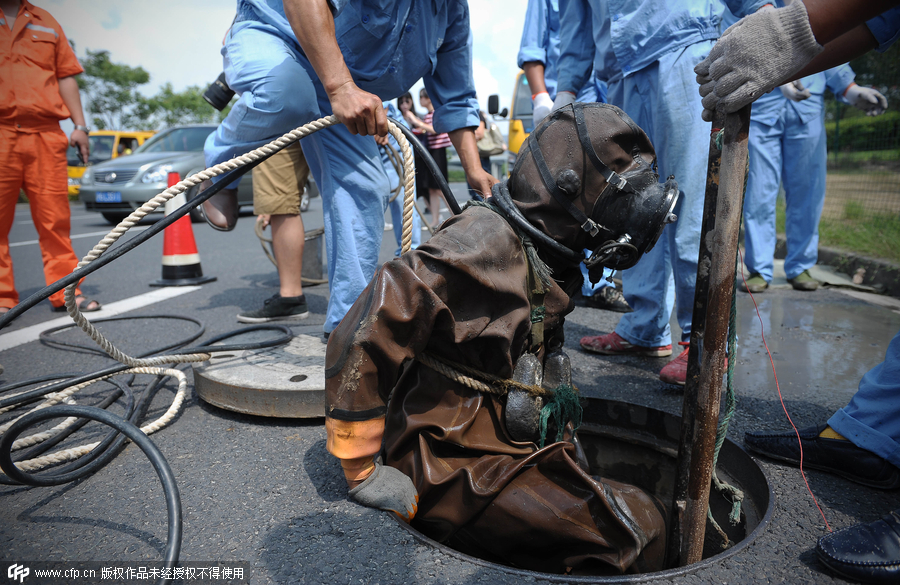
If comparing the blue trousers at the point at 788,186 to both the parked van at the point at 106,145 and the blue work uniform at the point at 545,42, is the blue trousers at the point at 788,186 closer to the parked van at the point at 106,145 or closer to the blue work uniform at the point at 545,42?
the blue work uniform at the point at 545,42

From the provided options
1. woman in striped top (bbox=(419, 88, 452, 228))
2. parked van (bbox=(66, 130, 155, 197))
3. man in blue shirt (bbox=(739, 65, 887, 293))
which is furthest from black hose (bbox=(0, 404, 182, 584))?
parked van (bbox=(66, 130, 155, 197))

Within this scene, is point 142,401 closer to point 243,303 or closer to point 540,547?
point 540,547

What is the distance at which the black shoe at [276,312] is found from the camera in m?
3.53

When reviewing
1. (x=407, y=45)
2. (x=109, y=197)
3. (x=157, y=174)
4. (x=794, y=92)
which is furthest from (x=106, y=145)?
(x=794, y=92)

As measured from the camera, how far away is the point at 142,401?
2150 mm

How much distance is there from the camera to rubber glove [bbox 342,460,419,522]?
56.0 inches

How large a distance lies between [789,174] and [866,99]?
72 cm

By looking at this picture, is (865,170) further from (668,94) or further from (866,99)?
(668,94)

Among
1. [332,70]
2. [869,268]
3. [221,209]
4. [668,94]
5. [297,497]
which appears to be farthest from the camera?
[869,268]

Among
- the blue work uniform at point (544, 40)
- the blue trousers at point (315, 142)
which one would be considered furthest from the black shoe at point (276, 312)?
the blue work uniform at point (544, 40)

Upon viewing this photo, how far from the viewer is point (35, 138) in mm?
3670

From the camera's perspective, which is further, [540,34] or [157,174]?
[157,174]

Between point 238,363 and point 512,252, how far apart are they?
4.80 feet

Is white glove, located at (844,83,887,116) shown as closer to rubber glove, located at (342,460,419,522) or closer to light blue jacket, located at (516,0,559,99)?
light blue jacket, located at (516,0,559,99)
